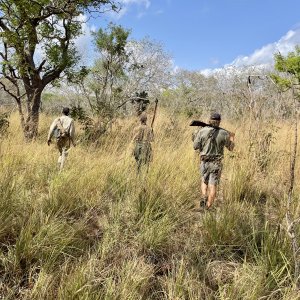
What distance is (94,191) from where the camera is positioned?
173 inches

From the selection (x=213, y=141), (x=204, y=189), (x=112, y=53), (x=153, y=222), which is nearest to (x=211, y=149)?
(x=213, y=141)

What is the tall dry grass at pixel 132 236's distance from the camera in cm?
275

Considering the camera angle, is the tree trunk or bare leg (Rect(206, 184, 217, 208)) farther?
the tree trunk

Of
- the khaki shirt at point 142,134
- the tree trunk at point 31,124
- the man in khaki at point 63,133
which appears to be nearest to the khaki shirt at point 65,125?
the man in khaki at point 63,133

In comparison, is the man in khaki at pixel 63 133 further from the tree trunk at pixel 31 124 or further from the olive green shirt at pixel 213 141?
the olive green shirt at pixel 213 141

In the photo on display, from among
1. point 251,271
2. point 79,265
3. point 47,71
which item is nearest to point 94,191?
point 79,265

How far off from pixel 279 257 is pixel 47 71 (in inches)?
375

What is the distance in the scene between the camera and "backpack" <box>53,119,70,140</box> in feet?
22.3

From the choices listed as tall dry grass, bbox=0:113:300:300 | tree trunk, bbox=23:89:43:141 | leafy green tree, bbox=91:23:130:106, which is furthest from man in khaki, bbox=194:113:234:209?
leafy green tree, bbox=91:23:130:106

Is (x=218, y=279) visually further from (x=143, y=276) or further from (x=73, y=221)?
(x=73, y=221)

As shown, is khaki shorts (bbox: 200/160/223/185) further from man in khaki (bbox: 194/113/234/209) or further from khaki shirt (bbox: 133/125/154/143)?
khaki shirt (bbox: 133/125/154/143)

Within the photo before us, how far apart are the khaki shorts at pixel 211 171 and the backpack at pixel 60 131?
3.01 metres

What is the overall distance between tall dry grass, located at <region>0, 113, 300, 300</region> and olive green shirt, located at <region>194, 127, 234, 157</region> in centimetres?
50

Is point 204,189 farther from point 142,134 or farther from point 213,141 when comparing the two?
point 142,134
